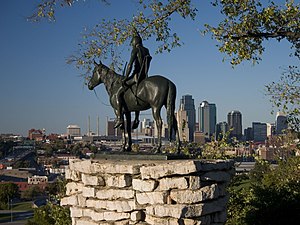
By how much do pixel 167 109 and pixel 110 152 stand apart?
112 cm

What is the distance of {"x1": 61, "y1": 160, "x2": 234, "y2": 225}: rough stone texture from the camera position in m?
5.31

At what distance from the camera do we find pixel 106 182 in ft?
19.1

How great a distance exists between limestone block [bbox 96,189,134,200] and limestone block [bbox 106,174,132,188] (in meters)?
0.08

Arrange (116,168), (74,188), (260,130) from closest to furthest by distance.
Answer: (116,168)
(74,188)
(260,130)

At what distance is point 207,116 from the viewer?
2820 cm

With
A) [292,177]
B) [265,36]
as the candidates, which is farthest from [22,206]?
[265,36]

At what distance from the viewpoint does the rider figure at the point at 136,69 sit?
6.70 meters

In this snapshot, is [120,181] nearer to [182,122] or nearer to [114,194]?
[114,194]

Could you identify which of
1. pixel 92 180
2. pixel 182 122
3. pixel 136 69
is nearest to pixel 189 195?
pixel 92 180

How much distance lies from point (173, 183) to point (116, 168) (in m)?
0.84

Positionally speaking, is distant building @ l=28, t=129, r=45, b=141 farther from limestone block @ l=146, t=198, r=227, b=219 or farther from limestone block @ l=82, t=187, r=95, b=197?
limestone block @ l=146, t=198, r=227, b=219

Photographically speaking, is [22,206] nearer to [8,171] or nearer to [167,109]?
[8,171]

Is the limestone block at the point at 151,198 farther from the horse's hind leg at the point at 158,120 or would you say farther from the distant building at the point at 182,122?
the distant building at the point at 182,122

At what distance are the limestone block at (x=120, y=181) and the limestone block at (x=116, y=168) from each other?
0.07 m
